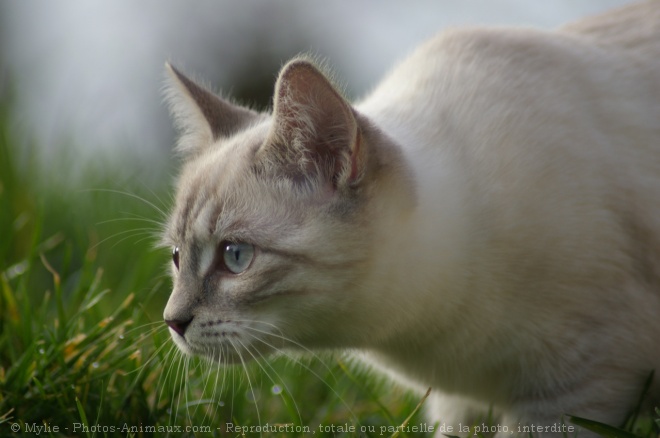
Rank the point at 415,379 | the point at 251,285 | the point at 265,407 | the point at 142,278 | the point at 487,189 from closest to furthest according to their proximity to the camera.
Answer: the point at 251,285 → the point at 487,189 → the point at 415,379 → the point at 265,407 → the point at 142,278

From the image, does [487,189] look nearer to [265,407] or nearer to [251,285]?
[251,285]

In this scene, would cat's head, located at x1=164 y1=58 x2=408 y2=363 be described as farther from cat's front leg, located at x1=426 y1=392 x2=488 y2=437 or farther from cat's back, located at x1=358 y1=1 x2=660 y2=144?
cat's front leg, located at x1=426 y1=392 x2=488 y2=437

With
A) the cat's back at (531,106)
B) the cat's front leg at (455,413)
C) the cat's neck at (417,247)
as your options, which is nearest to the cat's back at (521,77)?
the cat's back at (531,106)

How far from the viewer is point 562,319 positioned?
2.18 m

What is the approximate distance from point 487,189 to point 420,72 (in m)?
0.53

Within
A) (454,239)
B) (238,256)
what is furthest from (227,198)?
(454,239)

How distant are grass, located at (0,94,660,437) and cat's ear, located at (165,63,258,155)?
0.79ft

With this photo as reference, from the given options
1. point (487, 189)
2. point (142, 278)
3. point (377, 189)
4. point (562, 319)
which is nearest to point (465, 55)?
point (487, 189)

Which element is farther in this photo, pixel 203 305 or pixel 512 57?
pixel 512 57

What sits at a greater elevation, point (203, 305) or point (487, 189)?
point (487, 189)

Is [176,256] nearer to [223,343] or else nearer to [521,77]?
[223,343]

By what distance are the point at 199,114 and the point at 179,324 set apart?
731 millimetres

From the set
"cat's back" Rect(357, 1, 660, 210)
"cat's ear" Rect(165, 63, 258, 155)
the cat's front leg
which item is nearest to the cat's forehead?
"cat's ear" Rect(165, 63, 258, 155)

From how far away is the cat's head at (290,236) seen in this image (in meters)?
2.05
